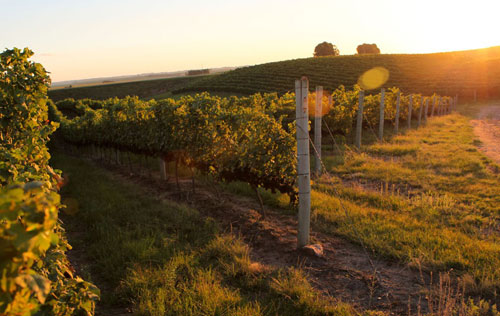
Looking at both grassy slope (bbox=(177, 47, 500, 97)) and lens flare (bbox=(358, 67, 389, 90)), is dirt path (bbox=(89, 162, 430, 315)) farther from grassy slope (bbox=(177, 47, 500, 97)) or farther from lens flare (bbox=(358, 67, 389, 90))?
lens flare (bbox=(358, 67, 389, 90))

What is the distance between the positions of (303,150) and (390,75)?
5266 cm

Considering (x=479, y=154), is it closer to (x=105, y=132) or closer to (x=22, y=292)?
(x=22, y=292)

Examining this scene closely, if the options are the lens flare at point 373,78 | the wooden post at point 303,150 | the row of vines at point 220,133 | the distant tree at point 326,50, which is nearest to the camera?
the wooden post at point 303,150

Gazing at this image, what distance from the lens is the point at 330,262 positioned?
16.5ft

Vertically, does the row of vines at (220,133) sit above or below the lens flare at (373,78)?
below

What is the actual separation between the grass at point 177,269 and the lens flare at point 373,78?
4375 centimetres

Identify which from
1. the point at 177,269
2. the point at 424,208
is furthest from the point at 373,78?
the point at 177,269

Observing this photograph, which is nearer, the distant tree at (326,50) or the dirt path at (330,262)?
the dirt path at (330,262)

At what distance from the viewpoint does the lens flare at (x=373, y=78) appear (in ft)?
155

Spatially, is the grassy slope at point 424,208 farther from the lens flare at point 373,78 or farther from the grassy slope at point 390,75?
the lens flare at point 373,78

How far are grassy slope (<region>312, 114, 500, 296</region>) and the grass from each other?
181cm

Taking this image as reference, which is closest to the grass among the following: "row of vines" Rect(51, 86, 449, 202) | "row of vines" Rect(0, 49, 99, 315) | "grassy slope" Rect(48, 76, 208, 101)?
"row of vines" Rect(0, 49, 99, 315)

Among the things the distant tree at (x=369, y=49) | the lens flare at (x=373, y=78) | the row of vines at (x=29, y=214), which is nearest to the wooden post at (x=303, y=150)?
the row of vines at (x=29, y=214)

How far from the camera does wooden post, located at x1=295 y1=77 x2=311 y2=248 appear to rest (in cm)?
516
